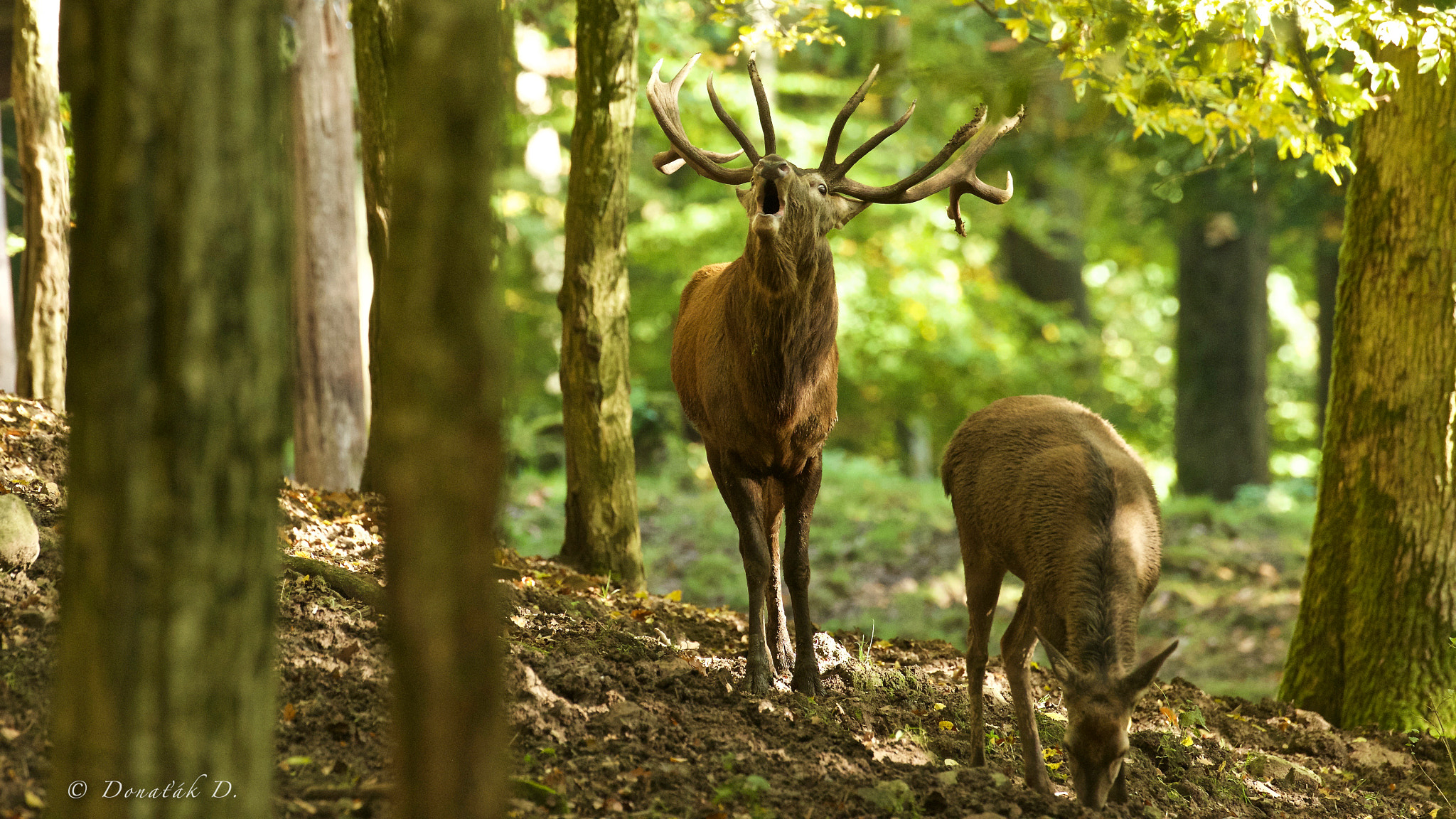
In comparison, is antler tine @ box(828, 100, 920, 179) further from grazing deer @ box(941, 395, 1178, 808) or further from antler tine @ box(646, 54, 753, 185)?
grazing deer @ box(941, 395, 1178, 808)

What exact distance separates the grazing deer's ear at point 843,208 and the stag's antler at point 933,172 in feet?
0.16

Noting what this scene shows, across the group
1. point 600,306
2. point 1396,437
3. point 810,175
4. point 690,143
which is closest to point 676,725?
point 810,175

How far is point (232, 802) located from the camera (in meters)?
2.33

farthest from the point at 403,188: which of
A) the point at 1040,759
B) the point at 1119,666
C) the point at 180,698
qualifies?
the point at 1040,759

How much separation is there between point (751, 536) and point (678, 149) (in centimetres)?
214

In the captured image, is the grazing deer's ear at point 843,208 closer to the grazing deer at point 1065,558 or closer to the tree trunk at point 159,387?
the grazing deer at point 1065,558

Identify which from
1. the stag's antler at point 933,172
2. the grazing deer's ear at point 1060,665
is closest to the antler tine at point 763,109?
the stag's antler at point 933,172

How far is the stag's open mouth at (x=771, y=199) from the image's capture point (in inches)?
206

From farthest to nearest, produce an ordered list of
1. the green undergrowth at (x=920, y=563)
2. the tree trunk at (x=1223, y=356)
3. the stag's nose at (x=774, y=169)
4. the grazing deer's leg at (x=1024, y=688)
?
the tree trunk at (x=1223, y=356)
the green undergrowth at (x=920, y=563)
the stag's nose at (x=774, y=169)
the grazing deer's leg at (x=1024, y=688)

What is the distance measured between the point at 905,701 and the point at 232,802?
3.82m

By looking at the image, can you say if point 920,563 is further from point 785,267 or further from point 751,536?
point 785,267

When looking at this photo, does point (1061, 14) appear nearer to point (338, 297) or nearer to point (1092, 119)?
point (1092, 119)

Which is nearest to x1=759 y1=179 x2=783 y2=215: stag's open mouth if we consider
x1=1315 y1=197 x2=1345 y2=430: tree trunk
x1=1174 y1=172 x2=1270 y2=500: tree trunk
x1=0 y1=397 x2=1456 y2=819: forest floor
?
x1=0 y1=397 x2=1456 y2=819: forest floor

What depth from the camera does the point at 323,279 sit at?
920 centimetres
